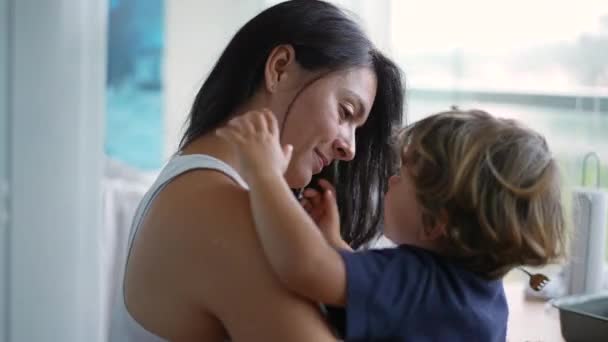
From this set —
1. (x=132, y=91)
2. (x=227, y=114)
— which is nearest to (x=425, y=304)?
(x=227, y=114)

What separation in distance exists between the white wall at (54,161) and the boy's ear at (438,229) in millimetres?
1681

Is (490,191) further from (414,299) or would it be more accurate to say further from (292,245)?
(292,245)

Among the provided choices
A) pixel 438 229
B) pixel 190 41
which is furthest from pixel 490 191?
pixel 190 41

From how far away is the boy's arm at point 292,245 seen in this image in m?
0.98

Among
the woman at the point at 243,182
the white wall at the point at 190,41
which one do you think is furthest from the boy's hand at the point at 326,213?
the white wall at the point at 190,41

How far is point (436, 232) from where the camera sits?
1.14 metres

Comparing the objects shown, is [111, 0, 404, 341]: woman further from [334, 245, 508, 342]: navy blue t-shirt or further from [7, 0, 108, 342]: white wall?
[7, 0, 108, 342]: white wall

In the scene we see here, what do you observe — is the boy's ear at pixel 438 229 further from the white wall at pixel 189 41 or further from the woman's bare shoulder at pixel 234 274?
the white wall at pixel 189 41

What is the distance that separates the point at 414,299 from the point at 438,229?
0.40 ft

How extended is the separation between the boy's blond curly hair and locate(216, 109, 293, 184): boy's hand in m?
0.20

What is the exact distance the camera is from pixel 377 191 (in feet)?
5.20

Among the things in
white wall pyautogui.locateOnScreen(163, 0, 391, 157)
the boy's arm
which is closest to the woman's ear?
the boy's arm

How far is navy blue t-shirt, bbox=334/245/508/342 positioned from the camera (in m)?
1.03

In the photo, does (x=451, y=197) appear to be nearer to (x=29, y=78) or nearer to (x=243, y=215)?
(x=243, y=215)
